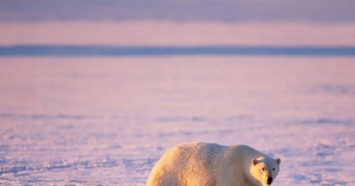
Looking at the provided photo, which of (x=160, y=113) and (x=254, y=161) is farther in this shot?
(x=160, y=113)

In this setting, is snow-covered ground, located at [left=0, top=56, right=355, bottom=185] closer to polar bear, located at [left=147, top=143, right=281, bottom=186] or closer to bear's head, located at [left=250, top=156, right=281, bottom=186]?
polar bear, located at [left=147, top=143, right=281, bottom=186]

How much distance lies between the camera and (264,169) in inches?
168

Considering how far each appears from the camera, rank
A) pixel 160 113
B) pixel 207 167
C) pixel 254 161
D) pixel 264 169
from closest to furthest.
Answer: pixel 264 169 → pixel 254 161 → pixel 207 167 → pixel 160 113

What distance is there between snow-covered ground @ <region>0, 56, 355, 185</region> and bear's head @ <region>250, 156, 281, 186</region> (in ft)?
6.28

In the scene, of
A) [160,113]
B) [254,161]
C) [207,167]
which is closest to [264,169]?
[254,161]

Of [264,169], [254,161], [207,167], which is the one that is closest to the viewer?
[264,169]

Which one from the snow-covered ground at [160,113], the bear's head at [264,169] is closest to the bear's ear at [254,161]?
the bear's head at [264,169]

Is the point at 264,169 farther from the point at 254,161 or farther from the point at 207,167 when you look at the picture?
the point at 207,167

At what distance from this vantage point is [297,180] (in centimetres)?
642

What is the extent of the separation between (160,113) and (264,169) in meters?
6.34

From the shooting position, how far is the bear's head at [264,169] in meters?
4.28

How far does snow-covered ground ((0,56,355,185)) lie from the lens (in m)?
7.04

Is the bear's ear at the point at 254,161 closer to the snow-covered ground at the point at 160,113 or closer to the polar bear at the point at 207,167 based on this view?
the polar bear at the point at 207,167

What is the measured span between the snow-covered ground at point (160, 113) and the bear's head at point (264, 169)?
1914mm
